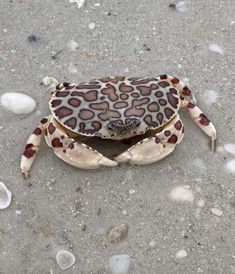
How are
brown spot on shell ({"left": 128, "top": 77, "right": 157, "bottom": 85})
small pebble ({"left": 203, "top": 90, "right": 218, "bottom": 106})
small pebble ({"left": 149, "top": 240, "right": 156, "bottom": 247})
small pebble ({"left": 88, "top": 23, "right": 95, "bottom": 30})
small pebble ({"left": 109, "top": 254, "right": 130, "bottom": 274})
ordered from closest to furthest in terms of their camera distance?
small pebble ({"left": 109, "top": 254, "right": 130, "bottom": 274}), small pebble ({"left": 149, "top": 240, "right": 156, "bottom": 247}), brown spot on shell ({"left": 128, "top": 77, "right": 157, "bottom": 85}), small pebble ({"left": 203, "top": 90, "right": 218, "bottom": 106}), small pebble ({"left": 88, "top": 23, "right": 95, "bottom": 30})

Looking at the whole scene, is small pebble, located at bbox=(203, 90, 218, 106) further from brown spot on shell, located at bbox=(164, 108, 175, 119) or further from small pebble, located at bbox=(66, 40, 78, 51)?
small pebble, located at bbox=(66, 40, 78, 51)

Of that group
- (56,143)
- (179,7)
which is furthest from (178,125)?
(179,7)

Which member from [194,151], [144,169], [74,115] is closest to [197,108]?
[194,151]

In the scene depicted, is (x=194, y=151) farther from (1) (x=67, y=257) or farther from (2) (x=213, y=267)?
(1) (x=67, y=257)

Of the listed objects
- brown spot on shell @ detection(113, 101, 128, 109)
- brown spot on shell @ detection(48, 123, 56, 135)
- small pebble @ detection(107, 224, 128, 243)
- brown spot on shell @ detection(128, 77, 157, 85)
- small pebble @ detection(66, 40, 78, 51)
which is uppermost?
brown spot on shell @ detection(113, 101, 128, 109)

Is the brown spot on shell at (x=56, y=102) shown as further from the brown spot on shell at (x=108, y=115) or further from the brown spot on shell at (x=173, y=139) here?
the brown spot on shell at (x=173, y=139)

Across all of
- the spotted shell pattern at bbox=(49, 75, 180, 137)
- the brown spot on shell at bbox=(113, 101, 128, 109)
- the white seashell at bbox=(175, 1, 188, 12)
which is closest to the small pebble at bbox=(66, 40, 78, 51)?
the spotted shell pattern at bbox=(49, 75, 180, 137)

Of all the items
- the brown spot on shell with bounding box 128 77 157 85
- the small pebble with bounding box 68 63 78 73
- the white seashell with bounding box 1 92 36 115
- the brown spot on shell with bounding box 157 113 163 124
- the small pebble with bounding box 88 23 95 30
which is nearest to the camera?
the brown spot on shell with bounding box 157 113 163 124

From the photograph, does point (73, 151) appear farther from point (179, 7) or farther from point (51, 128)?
point (179, 7)
